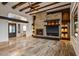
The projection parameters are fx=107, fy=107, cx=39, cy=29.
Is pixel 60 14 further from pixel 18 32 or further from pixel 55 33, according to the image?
pixel 18 32

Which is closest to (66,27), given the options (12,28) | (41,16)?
(41,16)

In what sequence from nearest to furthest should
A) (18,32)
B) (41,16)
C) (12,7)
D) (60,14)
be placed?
(12,7) < (60,14) < (41,16) < (18,32)

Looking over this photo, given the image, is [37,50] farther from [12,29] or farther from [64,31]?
[12,29]

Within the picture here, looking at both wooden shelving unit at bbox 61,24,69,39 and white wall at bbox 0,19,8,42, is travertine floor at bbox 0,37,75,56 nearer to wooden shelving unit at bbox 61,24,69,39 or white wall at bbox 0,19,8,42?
white wall at bbox 0,19,8,42

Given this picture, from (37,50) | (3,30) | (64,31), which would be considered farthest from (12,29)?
(37,50)

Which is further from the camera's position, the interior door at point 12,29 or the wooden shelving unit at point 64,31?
the interior door at point 12,29

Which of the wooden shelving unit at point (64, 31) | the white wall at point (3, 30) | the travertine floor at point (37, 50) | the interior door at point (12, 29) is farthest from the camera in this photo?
the interior door at point (12, 29)

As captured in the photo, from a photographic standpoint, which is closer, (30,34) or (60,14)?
(60,14)

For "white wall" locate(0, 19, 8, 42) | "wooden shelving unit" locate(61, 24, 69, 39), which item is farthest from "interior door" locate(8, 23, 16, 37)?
"wooden shelving unit" locate(61, 24, 69, 39)

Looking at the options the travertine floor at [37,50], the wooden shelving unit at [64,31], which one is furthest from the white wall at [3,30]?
the wooden shelving unit at [64,31]

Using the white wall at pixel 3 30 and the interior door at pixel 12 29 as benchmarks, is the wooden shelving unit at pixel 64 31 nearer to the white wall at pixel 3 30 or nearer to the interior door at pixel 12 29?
the white wall at pixel 3 30

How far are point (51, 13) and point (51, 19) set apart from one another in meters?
0.71

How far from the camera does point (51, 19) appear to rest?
42.1ft

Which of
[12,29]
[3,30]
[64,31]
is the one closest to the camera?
[3,30]
